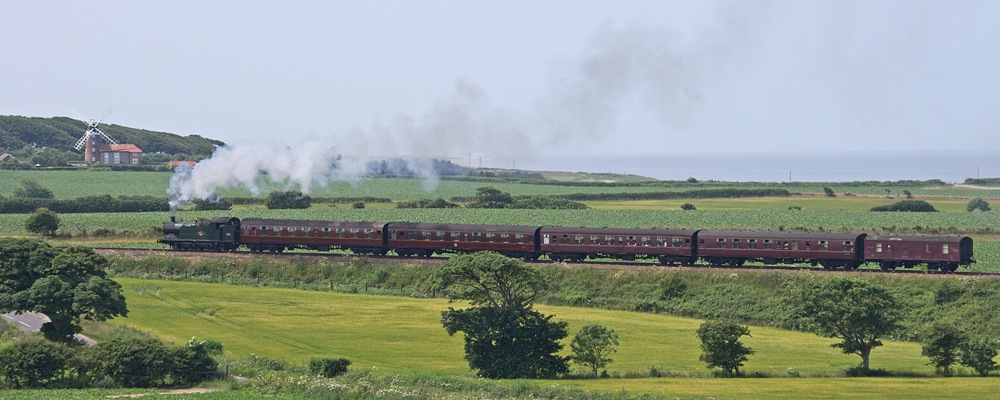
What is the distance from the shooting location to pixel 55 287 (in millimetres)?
51312

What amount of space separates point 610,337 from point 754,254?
23.3 metres

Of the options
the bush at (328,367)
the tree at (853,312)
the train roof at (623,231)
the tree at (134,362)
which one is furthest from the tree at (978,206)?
the tree at (134,362)

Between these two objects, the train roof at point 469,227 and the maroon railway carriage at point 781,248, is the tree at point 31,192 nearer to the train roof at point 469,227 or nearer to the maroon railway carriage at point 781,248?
the train roof at point 469,227

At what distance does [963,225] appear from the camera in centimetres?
9906

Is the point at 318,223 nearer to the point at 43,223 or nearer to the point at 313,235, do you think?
the point at 313,235

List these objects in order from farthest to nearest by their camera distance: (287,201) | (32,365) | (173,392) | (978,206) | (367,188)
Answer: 1. (367,188)
2. (287,201)
3. (978,206)
4. (32,365)
5. (173,392)

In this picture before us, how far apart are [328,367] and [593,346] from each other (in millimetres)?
11448

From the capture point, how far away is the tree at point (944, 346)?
47375 millimetres

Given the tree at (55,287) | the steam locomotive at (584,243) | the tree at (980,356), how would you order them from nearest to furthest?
the tree at (980,356), the tree at (55,287), the steam locomotive at (584,243)

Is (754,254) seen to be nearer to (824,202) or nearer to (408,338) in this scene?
(408,338)

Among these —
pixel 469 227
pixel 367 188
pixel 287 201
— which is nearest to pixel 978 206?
pixel 469 227

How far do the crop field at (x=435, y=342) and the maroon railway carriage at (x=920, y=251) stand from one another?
1138cm

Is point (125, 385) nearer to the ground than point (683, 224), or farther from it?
nearer to the ground

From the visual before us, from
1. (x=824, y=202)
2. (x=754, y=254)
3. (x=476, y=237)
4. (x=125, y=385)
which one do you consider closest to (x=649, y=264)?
(x=754, y=254)
